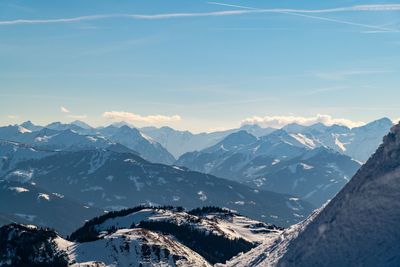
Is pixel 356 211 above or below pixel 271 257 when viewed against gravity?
above

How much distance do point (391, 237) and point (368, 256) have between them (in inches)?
119

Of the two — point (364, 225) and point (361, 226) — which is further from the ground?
point (364, 225)

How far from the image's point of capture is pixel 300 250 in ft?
206

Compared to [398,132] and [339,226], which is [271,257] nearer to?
[339,226]

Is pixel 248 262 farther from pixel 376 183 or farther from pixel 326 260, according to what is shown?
pixel 376 183

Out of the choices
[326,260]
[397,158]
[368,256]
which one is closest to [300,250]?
[326,260]

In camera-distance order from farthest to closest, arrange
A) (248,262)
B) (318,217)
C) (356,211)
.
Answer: (248,262) < (318,217) < (356,211)

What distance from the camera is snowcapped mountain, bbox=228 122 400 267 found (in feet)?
187

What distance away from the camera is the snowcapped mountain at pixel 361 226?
57.0 meters

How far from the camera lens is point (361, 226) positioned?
5947 centimetres

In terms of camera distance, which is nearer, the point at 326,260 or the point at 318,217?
the point at 326,260

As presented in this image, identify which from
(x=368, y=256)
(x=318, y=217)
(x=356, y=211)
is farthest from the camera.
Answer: (x=318, y=217)

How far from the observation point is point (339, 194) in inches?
2662

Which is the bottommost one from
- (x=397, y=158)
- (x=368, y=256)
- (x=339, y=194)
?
(x=368, y=256)
